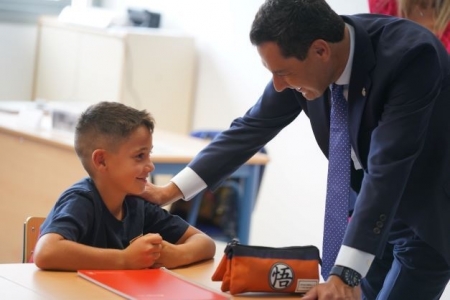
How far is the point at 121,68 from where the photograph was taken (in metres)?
5.54

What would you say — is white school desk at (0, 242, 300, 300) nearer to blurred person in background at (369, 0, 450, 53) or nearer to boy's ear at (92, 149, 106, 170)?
boy's ear at (92, 149, 106, 170)

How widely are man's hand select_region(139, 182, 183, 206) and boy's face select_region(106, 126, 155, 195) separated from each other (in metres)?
0.13

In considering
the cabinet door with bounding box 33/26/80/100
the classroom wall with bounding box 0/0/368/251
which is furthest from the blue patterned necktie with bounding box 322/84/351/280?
the cabinet door with bounding box 33/26/80/100

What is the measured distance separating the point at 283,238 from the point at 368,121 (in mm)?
3074

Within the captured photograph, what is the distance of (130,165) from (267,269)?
0.50 metres

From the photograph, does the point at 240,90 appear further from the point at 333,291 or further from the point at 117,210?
the point at 333,291

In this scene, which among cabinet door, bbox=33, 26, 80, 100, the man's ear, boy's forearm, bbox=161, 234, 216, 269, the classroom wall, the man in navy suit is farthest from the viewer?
cabinet door, bbox=33, 26, 80, 100

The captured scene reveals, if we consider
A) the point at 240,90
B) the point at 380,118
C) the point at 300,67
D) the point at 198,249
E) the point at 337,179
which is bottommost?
the point at 240,90

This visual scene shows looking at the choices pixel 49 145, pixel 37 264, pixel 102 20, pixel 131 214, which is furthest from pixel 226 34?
pixel 37 264

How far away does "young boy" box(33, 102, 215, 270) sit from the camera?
2.23 meters

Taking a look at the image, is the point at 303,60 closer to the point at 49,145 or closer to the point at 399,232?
the point at 399,232

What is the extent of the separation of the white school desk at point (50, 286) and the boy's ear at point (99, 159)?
339mm

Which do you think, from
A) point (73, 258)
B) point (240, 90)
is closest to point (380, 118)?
point (73, 258)

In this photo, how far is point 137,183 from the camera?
2.40m
